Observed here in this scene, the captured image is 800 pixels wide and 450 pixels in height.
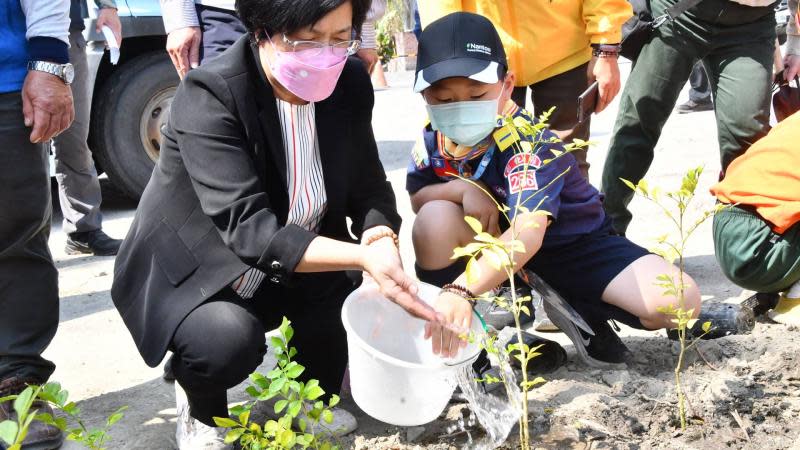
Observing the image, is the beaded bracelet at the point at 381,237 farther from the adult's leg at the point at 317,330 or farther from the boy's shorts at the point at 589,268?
the boy's shorts at the point at 589,268

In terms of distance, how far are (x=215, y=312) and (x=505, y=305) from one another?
0.75 meters

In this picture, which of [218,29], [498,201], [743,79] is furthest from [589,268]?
[218,29]

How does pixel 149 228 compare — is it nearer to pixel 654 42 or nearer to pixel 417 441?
pixel 417 441

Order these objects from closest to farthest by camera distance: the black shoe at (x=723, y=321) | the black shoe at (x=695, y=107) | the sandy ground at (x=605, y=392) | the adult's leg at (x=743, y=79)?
1. the sandy ground at (x=605, y=392)
2. the black shoe at (x=723, y=321)
3. the adult's leg at (x=743, y=79)
4. the black shoe at (x=695, y=107)

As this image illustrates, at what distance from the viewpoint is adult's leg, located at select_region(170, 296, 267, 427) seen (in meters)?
2.17

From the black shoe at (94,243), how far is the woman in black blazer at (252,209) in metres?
2.16

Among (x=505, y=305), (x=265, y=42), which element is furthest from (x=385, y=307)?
(x=265, y=42)

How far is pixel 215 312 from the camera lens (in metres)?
2.22

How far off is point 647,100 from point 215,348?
6.77 ft

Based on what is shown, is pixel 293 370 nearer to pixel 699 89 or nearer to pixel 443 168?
pixel 443 168

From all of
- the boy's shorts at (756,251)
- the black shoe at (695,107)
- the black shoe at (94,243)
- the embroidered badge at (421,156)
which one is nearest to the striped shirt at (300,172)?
the embroidered badge at (421,156)

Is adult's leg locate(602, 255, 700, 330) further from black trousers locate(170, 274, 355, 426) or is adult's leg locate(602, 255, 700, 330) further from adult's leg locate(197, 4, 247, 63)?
adult's leg locate(197, 4, 247, 63)

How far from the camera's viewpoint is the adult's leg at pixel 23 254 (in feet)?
8.19

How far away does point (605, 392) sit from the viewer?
2477 mm
